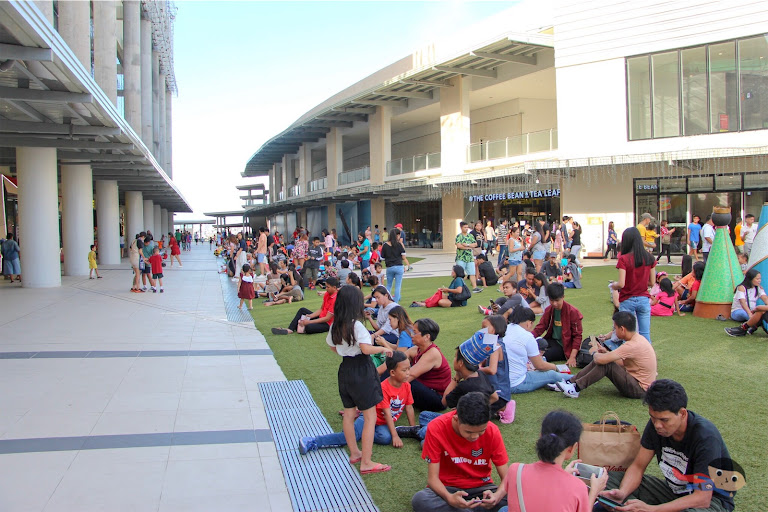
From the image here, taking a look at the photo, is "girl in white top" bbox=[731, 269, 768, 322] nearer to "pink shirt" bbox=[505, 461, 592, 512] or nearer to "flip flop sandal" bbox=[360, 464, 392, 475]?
"flip flop sandal" bbox=[360, 464, 392, 475]

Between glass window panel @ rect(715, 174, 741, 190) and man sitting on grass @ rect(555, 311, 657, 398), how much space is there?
18744mm

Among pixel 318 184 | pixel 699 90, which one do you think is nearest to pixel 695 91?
pixel 699 90

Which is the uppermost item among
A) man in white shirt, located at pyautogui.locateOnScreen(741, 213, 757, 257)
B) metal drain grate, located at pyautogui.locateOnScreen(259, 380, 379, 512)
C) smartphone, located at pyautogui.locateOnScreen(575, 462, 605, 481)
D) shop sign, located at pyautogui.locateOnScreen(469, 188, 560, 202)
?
shop sign, located at pyautogui.locateOnScreen(469, 188, 560, 202)

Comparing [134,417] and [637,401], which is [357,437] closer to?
[134,417]

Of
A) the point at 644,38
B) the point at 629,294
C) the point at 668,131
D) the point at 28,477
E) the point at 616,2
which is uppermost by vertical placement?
the point at 616,2

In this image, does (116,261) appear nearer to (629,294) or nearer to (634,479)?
(629,294)

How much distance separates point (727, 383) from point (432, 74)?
25.3m

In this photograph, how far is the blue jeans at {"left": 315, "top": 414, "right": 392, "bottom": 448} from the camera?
4.99 meters

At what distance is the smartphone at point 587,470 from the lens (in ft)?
11.2

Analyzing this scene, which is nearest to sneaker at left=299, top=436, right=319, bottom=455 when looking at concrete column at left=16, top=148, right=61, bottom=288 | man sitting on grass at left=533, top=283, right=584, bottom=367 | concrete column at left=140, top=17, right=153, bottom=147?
man sitting on grass at left=533, top=283, right=584, bottom=367

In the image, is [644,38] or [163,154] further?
[163,154]

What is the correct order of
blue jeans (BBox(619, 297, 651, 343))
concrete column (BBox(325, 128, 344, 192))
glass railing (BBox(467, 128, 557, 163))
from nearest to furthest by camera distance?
blue jeans (BBox(619, 297, 651, 343))
glass railing (BBox(467, 128, 557, 163))
concrete column (BBox(325, 128, 344, 192))

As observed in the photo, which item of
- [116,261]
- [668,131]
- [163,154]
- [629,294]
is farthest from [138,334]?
[163,154]

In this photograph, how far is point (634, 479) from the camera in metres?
3.51
